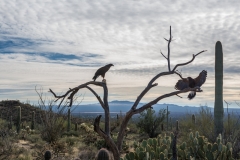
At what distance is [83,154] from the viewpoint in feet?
35.6

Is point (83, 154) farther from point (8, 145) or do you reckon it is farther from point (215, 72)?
point (215, 72)

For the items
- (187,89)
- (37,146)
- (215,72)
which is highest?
(215,72)

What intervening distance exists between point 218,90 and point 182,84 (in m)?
5.03

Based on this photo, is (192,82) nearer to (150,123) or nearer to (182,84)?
(182,84)

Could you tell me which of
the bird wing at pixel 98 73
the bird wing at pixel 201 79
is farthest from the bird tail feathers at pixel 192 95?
the bird wing at pixel 98 73

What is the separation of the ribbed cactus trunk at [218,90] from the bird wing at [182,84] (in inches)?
178

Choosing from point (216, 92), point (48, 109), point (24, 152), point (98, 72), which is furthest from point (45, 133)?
point (98, 72)

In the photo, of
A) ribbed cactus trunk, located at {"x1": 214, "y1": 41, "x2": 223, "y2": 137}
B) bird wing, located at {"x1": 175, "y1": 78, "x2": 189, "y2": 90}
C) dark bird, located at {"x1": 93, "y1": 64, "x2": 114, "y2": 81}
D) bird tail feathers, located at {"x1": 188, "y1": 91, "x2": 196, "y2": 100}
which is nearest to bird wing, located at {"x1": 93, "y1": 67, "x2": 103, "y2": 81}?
dark bird, located at {"x1": 93, "y1": 64, "x2": 114, "y2": 81}

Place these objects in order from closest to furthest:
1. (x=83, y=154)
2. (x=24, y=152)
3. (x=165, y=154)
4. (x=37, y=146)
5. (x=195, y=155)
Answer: (x=165, y=154), (x=195, y=155), (x=83, y=154), (x=24, y=152), (x=37, y=146)

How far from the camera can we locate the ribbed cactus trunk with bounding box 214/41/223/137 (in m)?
10.8

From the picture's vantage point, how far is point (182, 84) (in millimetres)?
6457

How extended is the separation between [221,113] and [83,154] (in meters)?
4.58

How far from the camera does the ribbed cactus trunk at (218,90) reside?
35.3ft

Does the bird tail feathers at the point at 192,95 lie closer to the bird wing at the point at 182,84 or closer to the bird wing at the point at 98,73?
the bird wing at the point at 182,84
